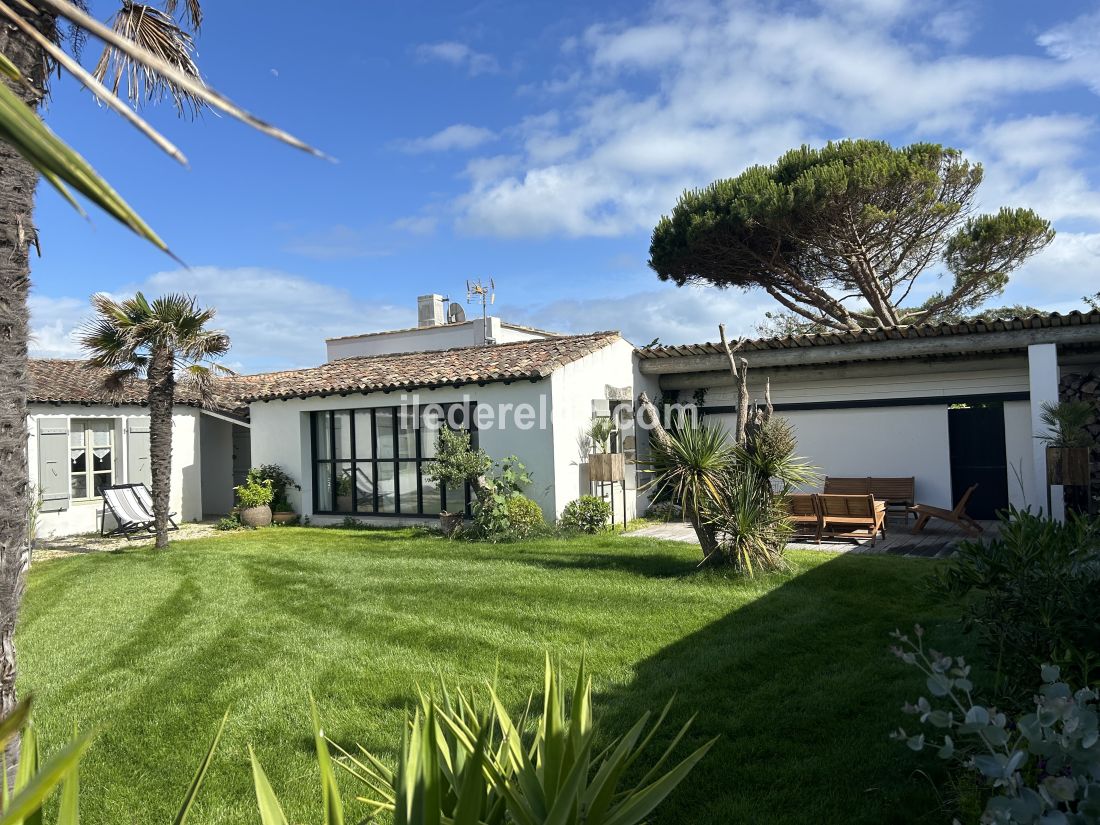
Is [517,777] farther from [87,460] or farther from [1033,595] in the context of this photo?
[87,460]

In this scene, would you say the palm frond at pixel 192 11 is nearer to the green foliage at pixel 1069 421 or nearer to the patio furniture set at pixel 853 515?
the patio furniture set at pixel 853 515

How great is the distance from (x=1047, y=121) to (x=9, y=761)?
612 inches

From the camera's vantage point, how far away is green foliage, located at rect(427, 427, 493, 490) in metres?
13.1

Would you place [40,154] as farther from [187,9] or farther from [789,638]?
[187,9]

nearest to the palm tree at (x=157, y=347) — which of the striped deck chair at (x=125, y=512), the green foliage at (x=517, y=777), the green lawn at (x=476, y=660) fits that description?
the green lawn at (x=476, y=660)

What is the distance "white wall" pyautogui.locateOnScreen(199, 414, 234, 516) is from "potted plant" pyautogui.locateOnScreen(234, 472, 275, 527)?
3.55 meters

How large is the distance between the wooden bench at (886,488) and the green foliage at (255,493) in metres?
11.8

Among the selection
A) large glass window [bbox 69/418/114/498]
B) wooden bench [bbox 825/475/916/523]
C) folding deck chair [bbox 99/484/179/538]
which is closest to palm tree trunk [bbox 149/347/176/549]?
folding deck chair [bbox 99/484/179/538]

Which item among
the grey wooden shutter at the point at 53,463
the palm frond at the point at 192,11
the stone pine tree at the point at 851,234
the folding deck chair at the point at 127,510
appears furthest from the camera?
the stone pine tree at the point at 851,234

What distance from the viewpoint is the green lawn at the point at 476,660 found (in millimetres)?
3877

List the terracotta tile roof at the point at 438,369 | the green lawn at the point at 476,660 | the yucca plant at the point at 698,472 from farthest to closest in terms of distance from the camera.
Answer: the terracotta tile roof at the point at 438,369 < the yucca plant at the point at 698,472 < the green lawn at the point at 476,660

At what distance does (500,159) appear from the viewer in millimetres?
15742

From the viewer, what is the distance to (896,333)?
12039 millimetres

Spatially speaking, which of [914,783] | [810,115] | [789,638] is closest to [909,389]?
[810,115]
